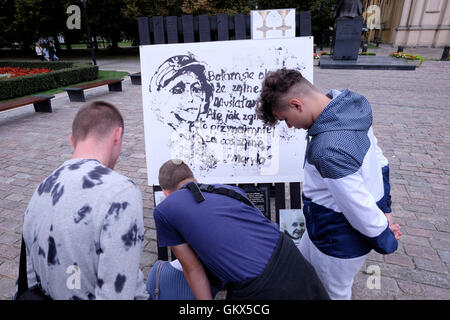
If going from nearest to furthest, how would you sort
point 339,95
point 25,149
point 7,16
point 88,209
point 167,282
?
point 88,209, point 339,95, point 167,282, point 25,149, point 7,16

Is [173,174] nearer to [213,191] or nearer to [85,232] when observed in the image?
[213,191]

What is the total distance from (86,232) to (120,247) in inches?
5.9

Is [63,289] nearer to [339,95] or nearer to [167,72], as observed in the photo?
[339,95]

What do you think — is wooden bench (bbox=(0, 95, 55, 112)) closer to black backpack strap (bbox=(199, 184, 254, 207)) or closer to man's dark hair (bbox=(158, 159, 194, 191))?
man's dark hair (bbox=(158, 159, 194, 191))

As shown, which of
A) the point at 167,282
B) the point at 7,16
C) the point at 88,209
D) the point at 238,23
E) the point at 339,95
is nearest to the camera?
the point at 88,209

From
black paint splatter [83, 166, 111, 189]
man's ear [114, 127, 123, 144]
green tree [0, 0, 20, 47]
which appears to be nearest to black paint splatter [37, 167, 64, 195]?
black paint splatter [83, 166, 111, 189]

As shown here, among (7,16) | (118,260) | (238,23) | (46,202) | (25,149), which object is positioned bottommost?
(25,149)

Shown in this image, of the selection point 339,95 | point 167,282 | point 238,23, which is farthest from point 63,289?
point 238,23

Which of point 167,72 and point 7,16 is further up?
point 7,16

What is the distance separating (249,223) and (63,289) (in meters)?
0.94

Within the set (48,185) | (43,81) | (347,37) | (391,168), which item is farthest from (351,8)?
(48,185)

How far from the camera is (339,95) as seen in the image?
1.59 metres

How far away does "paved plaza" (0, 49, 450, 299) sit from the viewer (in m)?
2.79
